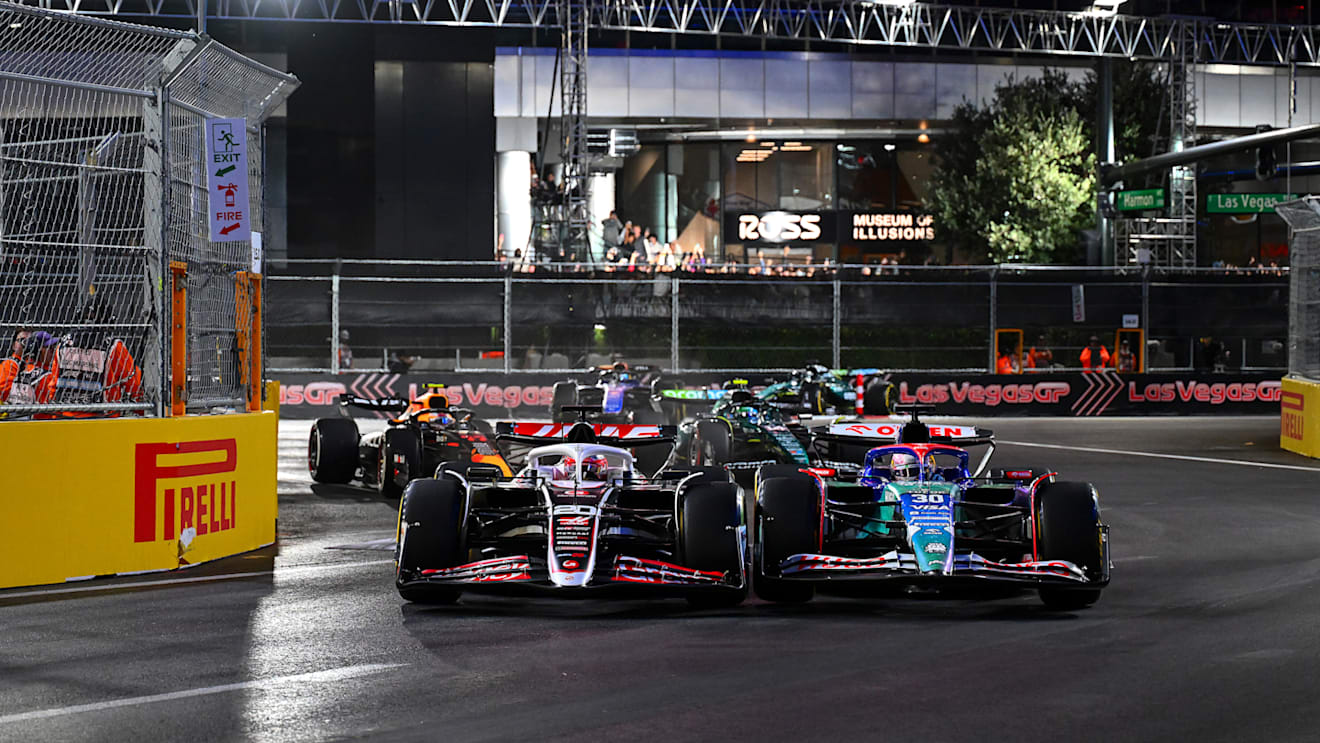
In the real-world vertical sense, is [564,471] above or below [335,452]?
above

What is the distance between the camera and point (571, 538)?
9.27 metres

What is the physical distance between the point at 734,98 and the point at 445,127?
919cm

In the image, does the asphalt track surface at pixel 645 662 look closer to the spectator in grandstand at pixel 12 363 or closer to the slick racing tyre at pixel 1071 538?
the slick racing tyre at pixel 1071 538

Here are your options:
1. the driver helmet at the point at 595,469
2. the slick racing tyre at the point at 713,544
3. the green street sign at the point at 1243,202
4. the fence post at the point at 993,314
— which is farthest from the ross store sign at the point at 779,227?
the slick racing tyre at the point at 713,544

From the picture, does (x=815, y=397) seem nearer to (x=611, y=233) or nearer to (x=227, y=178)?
(x=611, y=233)

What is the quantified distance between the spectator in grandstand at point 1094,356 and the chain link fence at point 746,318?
0.68 ft

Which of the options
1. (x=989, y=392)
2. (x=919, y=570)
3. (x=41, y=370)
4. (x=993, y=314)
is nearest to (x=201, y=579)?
(x=41, y=370)

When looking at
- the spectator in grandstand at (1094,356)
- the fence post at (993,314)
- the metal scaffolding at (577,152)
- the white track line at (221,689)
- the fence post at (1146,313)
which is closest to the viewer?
the white track line at (221,689)

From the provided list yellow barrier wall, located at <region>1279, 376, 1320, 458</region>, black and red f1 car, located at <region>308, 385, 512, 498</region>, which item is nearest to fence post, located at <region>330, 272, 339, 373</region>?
→ black and red f1 car, located at <region>308, 385, 512, 498</region>

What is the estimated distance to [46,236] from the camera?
11.7 meters

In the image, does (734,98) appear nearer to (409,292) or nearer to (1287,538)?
(409,292)

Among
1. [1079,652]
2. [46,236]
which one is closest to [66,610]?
[46,236]

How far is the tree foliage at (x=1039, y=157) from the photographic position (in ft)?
142

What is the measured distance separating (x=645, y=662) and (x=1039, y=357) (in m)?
26.4
